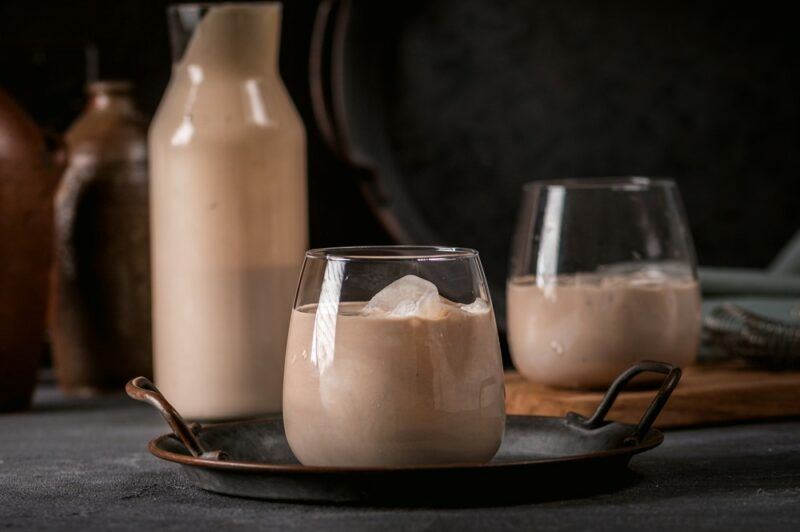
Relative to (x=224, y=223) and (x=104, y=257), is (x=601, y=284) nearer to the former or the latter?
(x=224, y=223)

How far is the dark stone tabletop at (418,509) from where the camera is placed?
60 cm

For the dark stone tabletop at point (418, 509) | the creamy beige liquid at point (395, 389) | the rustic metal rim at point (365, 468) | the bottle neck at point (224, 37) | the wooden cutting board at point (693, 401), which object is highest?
the bottle neck at point (224, 37)

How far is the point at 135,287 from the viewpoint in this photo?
3.79ft

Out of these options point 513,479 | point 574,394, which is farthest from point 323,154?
point 513,479

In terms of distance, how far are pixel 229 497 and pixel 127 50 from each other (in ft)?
2.83

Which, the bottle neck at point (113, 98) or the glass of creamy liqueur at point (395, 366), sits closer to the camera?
the glass of creamy liqueur at point (395, 366)

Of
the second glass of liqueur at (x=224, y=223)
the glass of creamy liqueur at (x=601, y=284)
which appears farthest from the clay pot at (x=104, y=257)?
the glass of creamy liqueur at (x=601, y=284)

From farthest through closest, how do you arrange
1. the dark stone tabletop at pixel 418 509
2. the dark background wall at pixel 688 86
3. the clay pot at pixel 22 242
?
the dark background wall at pixel 688 86 → the clay pot at pixel 22 242 → the dark stone tabletop at pixel 418 509

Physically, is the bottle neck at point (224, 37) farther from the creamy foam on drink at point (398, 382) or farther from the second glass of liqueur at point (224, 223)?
the creamy foam on drink at point (398, 382)

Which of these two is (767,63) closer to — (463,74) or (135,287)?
(463,74)

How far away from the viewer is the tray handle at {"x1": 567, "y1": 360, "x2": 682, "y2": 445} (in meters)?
0.68

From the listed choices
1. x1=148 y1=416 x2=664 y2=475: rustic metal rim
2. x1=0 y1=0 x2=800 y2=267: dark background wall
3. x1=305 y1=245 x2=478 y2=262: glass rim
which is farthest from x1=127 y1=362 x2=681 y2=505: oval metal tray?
x1=0 y1=0 x2=800 y2=267: dark background wall

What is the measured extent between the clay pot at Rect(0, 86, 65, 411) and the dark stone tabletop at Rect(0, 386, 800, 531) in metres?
0.16

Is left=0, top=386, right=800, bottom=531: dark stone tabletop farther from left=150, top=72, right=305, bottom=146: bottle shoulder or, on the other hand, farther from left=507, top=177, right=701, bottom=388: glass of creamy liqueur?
left=150, top=72, right=305, bottom=146: bottle shoulder
